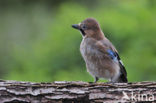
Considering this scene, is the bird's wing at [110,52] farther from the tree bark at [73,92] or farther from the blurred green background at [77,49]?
the blurred green background at [77,49]

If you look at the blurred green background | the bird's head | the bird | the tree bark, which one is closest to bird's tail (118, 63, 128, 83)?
the bird

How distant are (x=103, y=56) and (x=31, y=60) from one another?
3.01 metres

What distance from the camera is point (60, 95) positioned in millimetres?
6047

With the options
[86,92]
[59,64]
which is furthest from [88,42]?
[59,64]

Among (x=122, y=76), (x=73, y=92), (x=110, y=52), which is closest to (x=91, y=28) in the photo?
(x=110, y=52)

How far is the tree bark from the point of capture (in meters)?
5.98

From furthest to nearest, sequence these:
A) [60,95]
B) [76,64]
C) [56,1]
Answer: [56,1], [76,64], [60,95]

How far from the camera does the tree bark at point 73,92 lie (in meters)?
5.98

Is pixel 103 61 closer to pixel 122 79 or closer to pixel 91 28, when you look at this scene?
pixel 122 79

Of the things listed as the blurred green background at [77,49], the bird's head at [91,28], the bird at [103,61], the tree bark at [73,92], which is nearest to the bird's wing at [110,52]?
the bird at [103,61]

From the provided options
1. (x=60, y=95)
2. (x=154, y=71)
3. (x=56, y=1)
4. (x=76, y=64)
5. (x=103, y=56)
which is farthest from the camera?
(x=56, y=1)

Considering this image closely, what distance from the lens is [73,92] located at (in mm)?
6074

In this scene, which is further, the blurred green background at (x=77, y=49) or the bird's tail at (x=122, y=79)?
the blurred green background at (x=77, y=49)

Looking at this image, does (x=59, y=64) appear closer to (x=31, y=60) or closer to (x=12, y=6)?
(x=31, y=60)
